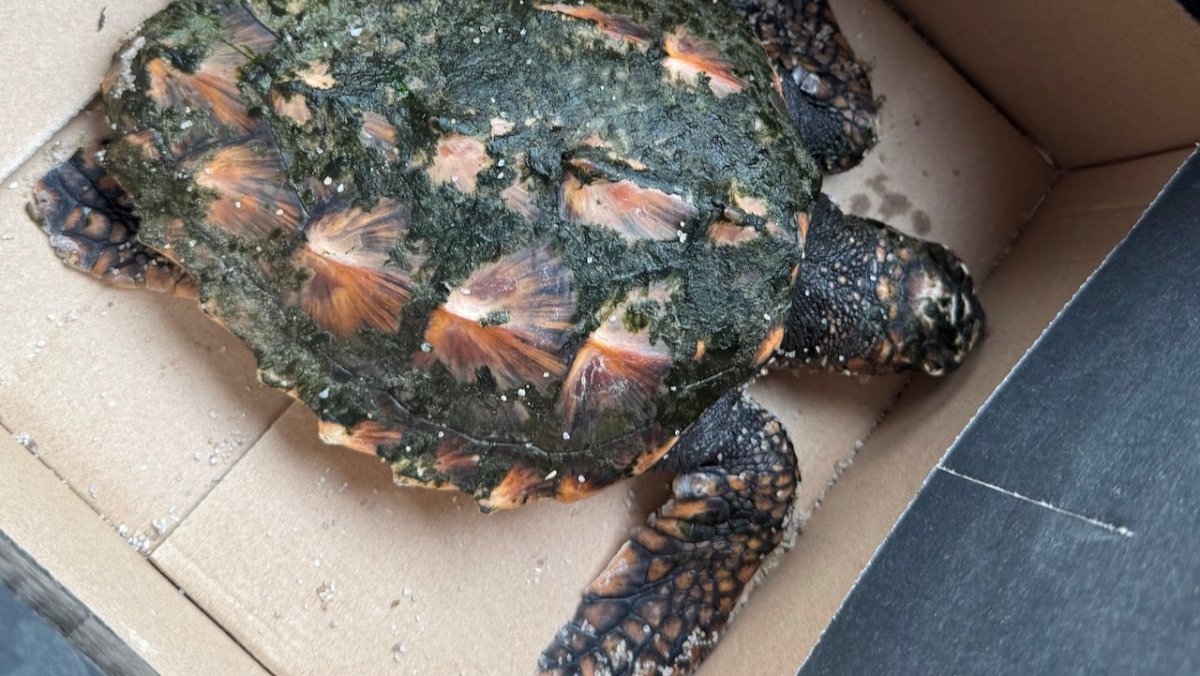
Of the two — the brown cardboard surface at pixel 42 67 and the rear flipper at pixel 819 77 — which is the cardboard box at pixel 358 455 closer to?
the brown cardboard surface at pixel 42 67

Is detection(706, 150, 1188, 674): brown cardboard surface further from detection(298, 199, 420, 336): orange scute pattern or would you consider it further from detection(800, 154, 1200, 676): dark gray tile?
detection(298, 199, 420, 336): orange scute pattern

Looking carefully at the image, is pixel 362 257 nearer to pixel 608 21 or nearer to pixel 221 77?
pixel 221 77

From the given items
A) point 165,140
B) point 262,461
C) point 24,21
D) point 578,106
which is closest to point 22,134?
point 24,21

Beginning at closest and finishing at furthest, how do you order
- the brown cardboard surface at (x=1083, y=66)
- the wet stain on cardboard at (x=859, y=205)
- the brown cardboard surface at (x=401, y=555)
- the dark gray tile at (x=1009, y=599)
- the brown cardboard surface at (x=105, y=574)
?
the dark gray tile at (x=1009, y=599)
the brown cardboard surface at (x=105, y=574)
the brown cardboard surface at (x=1083, y=66)
the brown cardboard surface at (x=401, y=555)
the wet stain on cardboard at (x=859, y=205)

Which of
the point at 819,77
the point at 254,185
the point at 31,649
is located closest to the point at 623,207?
the point at 254,185

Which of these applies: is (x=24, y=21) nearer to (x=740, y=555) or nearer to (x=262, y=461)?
(x=262, y=461)

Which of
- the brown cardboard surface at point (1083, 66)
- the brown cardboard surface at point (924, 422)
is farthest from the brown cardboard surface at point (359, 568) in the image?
the brown cardboard surface at point (1083, 66)

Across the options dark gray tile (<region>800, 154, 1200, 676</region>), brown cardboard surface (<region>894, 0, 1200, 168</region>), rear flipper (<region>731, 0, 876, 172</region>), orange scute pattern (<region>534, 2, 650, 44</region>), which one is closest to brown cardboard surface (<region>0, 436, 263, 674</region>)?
dark gray tile (<region>800, 154, 1200, 676</region>)
